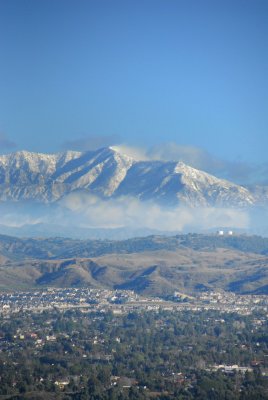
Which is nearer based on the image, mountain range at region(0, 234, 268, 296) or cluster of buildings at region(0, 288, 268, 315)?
cluster of buildings at region(0, 288, 268, 315)

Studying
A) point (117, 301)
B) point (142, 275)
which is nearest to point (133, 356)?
point (117, 301)

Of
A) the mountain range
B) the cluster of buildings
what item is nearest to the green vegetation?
the cluster of buildings

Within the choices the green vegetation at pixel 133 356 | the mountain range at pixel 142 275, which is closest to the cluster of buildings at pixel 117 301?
the mountain range at pixel 142 275

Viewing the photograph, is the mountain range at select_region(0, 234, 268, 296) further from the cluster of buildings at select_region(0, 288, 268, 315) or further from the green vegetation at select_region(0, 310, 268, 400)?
the green vegetation at select_region(0, 310, 268, 400)

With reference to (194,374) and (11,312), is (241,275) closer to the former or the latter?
(11,312)

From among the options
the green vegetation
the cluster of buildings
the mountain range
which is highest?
the mountain range

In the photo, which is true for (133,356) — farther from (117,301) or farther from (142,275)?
(142,275)

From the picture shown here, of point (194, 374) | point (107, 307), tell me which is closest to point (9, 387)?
point (194, 374)

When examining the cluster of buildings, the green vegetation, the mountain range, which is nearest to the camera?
the green vegetation

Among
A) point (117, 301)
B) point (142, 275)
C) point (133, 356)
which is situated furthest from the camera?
point (142, 275)
